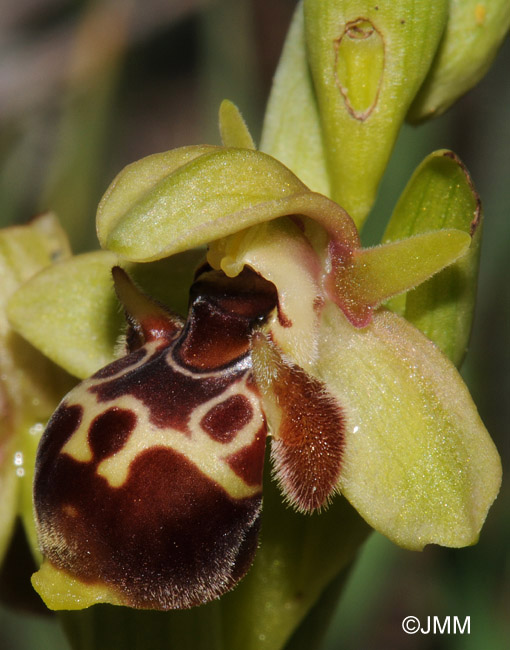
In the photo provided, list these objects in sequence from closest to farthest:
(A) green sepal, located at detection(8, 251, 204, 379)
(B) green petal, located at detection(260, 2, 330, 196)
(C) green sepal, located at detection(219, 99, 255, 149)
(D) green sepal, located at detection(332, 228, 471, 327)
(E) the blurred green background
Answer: (D) green sepal, located at detection(332, 228, 471, 327)
(C) green sepal, located at detection(219, 99, 255, 149)
(A) green sepal, located at detection(8, 251, 204, 379)
(B) green petal, located at detection(260, 2, 330, 196)
(E) the blurred green background

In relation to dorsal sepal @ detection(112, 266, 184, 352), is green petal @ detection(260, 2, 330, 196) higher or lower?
higher

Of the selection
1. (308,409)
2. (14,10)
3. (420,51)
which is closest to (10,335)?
(308,409)

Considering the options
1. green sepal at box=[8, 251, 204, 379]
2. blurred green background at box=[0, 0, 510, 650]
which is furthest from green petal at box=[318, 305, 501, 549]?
blurred green background at box=[0, 0, 510, 650]

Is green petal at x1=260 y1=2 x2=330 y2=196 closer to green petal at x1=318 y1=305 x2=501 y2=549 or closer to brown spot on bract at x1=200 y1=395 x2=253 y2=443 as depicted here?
green petal at x1=318 y1=305 x2=501 y2=549

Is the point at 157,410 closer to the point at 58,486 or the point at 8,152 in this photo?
the point at 58,486

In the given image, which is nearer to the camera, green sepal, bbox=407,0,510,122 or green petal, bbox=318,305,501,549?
green petal, bbox=318,305,501,549

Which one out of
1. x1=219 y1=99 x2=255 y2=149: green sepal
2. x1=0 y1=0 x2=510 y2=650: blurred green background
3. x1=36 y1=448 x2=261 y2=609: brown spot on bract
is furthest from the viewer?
x1=0 y1=0 x2=510 y2=650: blurred green background

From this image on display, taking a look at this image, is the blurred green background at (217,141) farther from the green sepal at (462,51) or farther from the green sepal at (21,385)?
the green sepal at (462,51)

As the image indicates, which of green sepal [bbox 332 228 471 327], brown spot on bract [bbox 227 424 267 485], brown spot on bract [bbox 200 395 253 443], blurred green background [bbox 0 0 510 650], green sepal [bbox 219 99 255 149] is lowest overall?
blurred green background [bbox 0 0 510 650]
